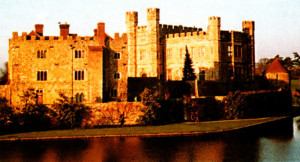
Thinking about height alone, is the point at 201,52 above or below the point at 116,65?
above

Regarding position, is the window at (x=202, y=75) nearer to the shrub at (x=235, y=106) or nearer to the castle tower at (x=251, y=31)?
the castle tower at (x=251, y=31)

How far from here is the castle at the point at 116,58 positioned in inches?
2099

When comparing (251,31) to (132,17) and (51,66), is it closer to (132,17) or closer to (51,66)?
(132,17)

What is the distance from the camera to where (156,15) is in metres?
57.2

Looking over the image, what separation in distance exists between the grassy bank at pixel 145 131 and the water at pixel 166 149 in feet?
4.59

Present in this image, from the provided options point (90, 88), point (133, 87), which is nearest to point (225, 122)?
point (133, 87)

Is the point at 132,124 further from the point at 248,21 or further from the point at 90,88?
the point at 248,21

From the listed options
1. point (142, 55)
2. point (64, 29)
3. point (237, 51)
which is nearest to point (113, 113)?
point (142, 55)

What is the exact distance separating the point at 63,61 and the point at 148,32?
451 inches

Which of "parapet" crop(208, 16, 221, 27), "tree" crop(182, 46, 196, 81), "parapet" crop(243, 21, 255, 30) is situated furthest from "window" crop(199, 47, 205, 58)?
"parapet" crop(243, 21, 255, 30)

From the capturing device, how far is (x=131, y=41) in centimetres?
5778

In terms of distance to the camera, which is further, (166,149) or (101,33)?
(101,33)

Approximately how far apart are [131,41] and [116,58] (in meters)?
3.30

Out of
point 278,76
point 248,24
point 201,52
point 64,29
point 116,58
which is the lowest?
point 278,76
